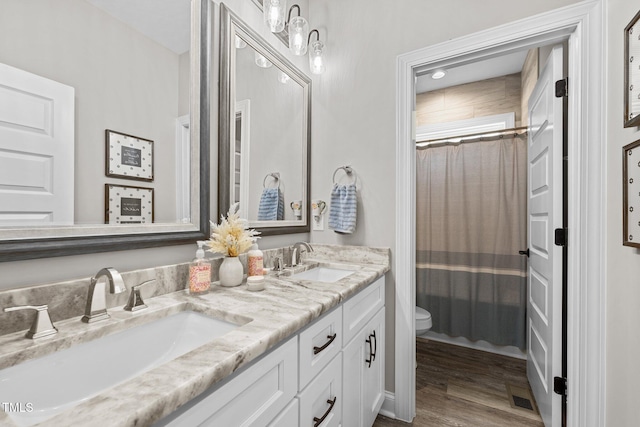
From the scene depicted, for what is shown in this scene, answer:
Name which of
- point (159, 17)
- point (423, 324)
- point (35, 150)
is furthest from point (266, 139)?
point (423, 324)

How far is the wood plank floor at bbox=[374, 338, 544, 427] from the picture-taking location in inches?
63.9

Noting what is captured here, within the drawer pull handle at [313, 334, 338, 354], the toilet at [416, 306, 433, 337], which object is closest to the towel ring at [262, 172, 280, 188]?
the drawer pull handle at [313, 334, 338, 354]

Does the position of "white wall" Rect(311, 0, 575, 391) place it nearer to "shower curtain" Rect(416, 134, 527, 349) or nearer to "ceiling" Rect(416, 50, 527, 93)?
"ceiling" Rect(416, 50, 527, 93)

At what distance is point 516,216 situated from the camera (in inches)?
92.3

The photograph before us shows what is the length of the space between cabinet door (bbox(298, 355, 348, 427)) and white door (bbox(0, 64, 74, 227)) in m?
0.87

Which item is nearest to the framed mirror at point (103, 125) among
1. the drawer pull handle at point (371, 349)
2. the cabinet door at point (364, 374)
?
the cabinet door at point (364, 374)

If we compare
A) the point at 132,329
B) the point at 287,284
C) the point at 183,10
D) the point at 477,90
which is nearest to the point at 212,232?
the point at 287,284

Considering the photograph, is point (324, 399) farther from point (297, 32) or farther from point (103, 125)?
point (297, 32)

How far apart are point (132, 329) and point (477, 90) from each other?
3332 mm

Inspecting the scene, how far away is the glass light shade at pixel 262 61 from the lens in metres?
1.52

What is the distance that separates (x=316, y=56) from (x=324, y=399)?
70.2 inches

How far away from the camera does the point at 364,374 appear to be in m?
1.33

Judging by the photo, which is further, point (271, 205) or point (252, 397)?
point (271, 205)

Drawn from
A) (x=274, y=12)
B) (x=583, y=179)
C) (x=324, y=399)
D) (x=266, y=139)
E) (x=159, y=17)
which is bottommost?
(x=324, y=399)
